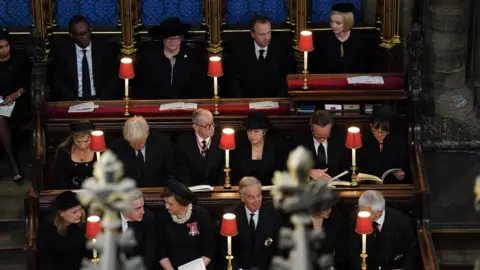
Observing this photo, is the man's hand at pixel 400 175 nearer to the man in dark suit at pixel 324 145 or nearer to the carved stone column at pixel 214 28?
the man in dark suit at pixel 324 145

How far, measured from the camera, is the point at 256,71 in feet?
33.6

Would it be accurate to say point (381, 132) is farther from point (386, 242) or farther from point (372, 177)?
point (386, 242)

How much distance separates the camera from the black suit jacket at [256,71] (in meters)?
10.2

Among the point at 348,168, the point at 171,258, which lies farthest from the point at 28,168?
the point at 348,168

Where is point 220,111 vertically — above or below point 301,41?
below

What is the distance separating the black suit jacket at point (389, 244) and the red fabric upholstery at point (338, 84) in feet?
5.98

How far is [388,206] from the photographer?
833cm

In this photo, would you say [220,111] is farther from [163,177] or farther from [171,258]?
[171,258]

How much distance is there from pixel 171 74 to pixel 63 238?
272cm

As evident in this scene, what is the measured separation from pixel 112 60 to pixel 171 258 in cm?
299

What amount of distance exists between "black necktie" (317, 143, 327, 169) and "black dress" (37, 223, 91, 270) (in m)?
2.17

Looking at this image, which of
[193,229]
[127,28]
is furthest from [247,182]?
[127,28]

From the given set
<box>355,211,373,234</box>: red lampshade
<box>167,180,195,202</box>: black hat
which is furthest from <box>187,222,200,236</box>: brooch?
<box>355,211,373,234</box>: red lampshade

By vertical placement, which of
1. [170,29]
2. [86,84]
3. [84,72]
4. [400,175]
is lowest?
[400,175]
